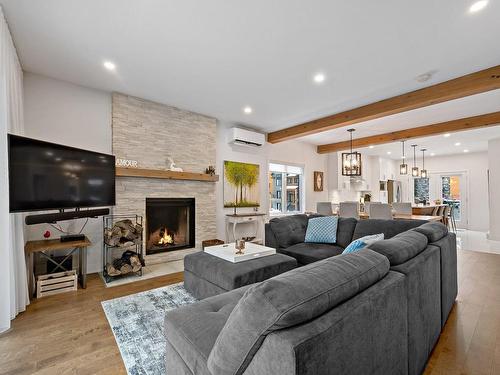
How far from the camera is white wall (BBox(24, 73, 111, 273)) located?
3238 mm

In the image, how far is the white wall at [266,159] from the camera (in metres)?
5.15

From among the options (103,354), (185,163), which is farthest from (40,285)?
(185,163)

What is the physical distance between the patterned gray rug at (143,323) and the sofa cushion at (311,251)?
1.39 metres

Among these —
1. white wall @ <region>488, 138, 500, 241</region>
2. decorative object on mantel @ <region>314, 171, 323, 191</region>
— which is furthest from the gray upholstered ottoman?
white wall @ <region>488, 138, 500, 241</region>

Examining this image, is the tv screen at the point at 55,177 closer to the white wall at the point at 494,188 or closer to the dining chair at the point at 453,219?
the white wall at the point at 494,188

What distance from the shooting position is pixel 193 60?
2.86 metres

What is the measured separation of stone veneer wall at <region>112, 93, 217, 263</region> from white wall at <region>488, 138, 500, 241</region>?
6973 millimetres

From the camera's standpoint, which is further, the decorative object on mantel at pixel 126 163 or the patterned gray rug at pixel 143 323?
the decorative object on mantel at pixel 126 163

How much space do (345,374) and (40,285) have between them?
11.0ft

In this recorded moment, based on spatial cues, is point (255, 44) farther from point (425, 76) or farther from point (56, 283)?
point (56, 283)

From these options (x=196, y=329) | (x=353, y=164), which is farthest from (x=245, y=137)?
(x=196, y=329)

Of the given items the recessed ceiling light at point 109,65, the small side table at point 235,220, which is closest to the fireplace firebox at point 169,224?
the small side table at point 235,220

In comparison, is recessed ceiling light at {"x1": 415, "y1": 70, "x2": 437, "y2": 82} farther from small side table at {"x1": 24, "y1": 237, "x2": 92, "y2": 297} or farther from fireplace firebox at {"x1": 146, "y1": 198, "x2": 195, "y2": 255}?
small side table at {"x1": 24, "y1": 237, "x2": 92, "y2": 297}

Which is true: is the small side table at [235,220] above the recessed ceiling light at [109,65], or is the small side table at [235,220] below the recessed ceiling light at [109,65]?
below
